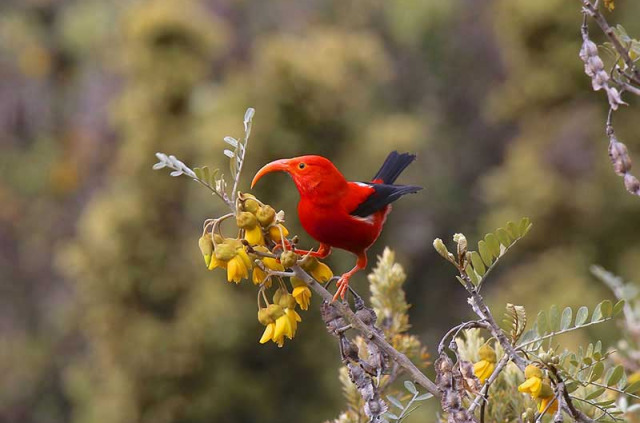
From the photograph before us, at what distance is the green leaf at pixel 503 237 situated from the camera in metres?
0.89

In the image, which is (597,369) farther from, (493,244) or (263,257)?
(263,257)

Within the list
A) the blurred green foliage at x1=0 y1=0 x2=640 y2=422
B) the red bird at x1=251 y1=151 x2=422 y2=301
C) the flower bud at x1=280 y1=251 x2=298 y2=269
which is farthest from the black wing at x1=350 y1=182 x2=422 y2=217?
the blurred green foliage at x1=0 y1=0 x2=640 y2=422

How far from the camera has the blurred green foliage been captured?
14.2 feet

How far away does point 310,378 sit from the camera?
452 cm

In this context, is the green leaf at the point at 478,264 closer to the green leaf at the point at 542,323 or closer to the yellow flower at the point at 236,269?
→ the green leaf at the point at 542,323

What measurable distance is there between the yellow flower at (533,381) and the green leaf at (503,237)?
15 centimetres

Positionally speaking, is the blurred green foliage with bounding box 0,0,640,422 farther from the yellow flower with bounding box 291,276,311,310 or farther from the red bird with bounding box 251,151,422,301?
the yellow flower with bounding box 291,276,311,310

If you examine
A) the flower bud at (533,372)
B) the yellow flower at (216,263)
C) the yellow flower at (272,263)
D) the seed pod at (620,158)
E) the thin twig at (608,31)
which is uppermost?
the thin twig at (608,31)

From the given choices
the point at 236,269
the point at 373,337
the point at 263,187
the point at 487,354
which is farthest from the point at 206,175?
the point at 263,187

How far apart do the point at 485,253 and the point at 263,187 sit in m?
3.25

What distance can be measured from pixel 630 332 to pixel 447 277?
4.88 m

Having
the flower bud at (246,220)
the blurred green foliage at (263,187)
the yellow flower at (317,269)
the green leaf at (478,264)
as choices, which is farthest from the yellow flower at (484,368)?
the blurred green foliage at (263,187)

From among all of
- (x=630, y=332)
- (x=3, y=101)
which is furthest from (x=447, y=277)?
(x=630, y=332)

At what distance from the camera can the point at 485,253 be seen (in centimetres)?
92
